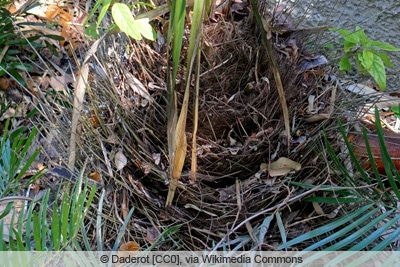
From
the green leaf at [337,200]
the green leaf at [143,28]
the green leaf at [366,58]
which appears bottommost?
the green leaf at [337,200]

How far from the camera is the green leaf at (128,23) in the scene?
70 cm

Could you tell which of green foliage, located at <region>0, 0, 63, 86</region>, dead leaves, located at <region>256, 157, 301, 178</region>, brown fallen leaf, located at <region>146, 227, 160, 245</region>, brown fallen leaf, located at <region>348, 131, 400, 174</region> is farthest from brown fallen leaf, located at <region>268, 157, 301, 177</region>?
green foliage, located at <region>0, 0, 63, 86</region>

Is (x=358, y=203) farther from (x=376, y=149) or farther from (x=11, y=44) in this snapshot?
(x=11, y=44)

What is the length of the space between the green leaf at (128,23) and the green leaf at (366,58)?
0.49m

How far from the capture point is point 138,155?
89 cm

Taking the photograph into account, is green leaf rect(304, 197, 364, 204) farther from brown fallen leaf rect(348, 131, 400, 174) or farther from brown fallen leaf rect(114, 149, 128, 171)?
brown fallen leaf rect(114, 149, 128, 171)

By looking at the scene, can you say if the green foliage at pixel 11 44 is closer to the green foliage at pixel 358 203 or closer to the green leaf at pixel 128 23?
the green leaf at pixel 128 23

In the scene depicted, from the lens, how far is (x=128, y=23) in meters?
0.71

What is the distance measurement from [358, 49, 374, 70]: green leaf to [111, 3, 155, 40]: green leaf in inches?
19.3

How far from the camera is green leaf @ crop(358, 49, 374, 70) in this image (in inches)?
36.4

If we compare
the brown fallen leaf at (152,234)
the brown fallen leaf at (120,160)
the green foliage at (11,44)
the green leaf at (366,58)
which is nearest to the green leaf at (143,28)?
the brown fallen leaf at (120,160)

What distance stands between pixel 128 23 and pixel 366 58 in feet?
1.75

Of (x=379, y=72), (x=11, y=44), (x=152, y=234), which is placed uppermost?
(x=11, y=44)

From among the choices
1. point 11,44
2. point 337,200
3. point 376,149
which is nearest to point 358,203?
point 337,200
